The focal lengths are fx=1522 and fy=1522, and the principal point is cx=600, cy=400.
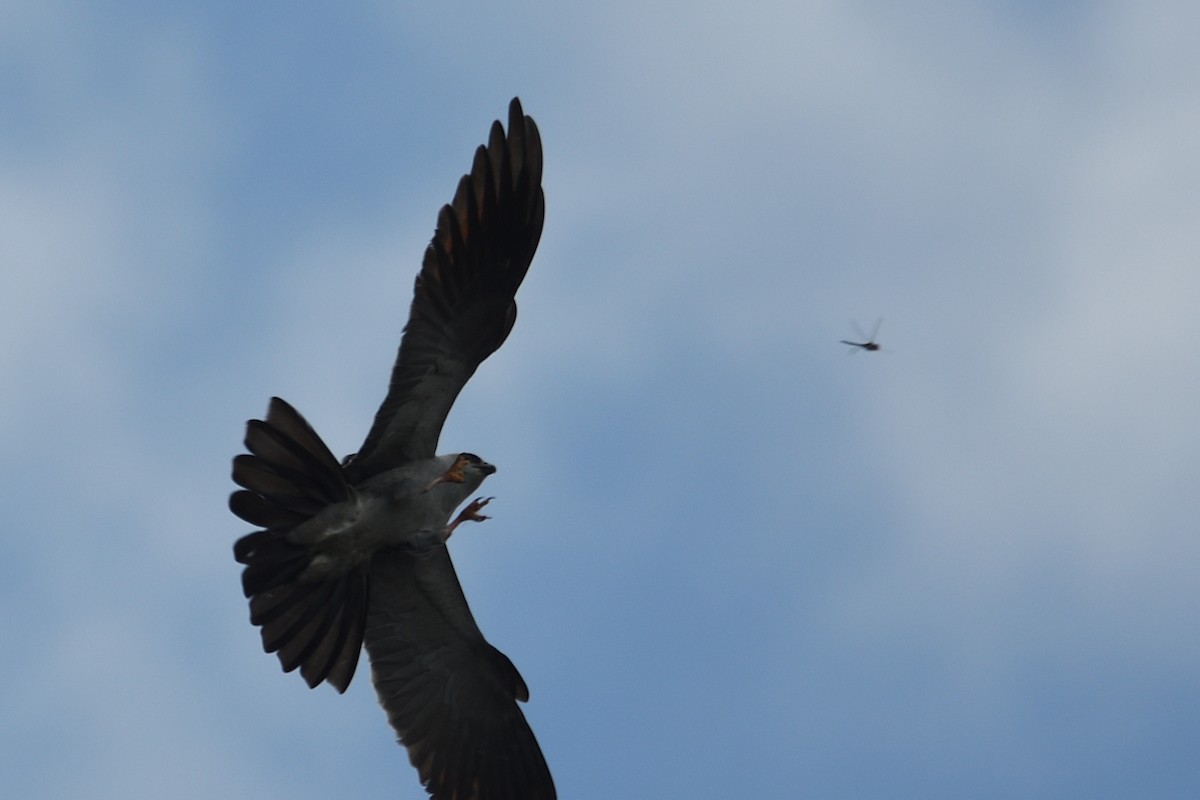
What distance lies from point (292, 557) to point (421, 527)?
1108 mm

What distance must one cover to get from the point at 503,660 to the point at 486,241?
3.20m

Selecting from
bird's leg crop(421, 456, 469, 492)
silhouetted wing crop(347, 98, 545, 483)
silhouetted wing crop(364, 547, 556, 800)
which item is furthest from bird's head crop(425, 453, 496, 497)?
silhouetted wing crop(364, 547, 556, 800)

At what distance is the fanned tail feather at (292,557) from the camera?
9383 millimetres

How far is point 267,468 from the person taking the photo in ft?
30.9

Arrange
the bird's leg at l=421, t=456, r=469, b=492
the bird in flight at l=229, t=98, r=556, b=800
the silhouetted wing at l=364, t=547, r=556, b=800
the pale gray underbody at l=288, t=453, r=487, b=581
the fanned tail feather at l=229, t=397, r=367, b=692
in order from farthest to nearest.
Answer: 1. the silhouetted wing at l=364, t=547, r=556, b=800
2. the bird's leg at l=421, t=456, r=469, b=492
3. the pale gray underbody at l=288, t=453, r=487, b=581
4. the bird in flight at l=229, t=98, r=556, b=800
5. the fanned tail feather at l=229, t=397, r=367, b=692

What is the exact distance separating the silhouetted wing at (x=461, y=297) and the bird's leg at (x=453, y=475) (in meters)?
0.23

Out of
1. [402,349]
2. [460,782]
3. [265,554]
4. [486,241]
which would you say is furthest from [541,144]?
[460,782]

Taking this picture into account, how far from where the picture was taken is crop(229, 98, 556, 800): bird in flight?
9703 millimetres

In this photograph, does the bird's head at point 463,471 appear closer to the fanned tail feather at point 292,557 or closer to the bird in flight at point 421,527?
the bird in flight at point 421,527

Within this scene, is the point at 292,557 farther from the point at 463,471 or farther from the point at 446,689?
the point at 446,689

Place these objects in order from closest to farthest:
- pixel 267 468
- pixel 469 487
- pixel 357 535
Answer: pixel 267 468 → pixel 357 535 → pixel 469 487

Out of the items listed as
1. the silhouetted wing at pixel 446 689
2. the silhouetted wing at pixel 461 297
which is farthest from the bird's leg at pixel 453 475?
the silhouetted wing at pixel 446 689

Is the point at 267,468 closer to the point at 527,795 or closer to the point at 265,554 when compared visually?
the point at 265,554

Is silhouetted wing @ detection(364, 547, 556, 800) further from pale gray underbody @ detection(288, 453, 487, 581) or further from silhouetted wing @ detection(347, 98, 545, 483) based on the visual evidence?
silhouetted wing @ detection(347, 98, 545, 483)
